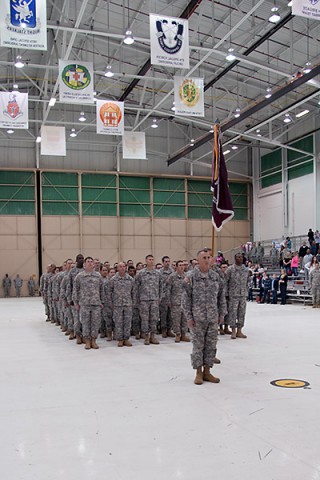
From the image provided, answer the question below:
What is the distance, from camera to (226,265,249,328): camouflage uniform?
380 inches

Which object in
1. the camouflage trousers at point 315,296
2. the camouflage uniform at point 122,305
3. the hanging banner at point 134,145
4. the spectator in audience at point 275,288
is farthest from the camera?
the hanging banner at point 134,145

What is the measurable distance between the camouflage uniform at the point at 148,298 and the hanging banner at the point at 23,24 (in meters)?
5.50

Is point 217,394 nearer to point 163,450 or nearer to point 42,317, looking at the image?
point 163,450

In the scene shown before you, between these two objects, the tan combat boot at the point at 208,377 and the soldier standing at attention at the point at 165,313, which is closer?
the tan combat boot at the point at 208,377

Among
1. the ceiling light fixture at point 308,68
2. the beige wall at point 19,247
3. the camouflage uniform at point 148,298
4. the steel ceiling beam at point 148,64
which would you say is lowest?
the camouflage uniform at point 148,298

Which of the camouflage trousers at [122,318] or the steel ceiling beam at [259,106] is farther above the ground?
the steel ceiling beam at [259,106]

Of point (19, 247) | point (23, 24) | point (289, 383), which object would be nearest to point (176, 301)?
point (289, 383)

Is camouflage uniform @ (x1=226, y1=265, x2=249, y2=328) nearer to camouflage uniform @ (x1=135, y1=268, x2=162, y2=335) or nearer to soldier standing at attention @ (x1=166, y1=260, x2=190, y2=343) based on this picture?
soldier standing at attention @ (x1=166, y1=260, x2=190, y2=343)

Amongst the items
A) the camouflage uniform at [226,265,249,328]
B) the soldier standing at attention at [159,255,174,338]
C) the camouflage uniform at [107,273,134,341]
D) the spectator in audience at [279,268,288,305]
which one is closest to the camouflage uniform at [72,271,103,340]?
the camouflage uniform at [107,273,134,341]

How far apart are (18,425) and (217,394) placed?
209cm

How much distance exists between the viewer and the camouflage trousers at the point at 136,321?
32.2ft

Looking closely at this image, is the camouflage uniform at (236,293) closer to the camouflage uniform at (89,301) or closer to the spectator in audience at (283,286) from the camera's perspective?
the camouflage uniform at (89,301)

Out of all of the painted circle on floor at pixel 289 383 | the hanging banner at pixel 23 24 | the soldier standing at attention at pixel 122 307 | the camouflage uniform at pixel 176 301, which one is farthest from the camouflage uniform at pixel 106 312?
the hanging banner at pixel 23 24

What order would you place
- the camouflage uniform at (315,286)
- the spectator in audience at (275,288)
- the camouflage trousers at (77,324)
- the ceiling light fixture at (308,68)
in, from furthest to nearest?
the spectator in audience at (275,288) < the ceiling light fixture at (308,68) < the camouflage uniform at (315,286) < the camouflage trousers at (77,324)
